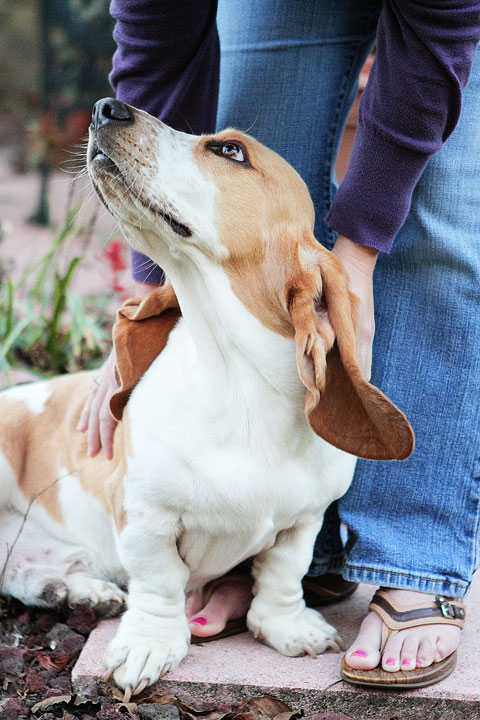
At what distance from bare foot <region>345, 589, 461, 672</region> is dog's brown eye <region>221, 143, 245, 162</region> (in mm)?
1299

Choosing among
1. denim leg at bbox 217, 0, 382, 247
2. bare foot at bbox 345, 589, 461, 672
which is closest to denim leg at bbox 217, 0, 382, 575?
denim leg at bbox 217, 0, 382, 247

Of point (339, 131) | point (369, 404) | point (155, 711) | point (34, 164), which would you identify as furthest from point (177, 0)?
point (34, 164)

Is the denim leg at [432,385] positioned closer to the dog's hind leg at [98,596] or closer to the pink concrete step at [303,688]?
the pink concrete step at [303,688]

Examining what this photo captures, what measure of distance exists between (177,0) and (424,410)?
1.36 m

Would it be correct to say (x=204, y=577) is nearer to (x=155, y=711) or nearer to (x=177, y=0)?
(x=155, y=711)

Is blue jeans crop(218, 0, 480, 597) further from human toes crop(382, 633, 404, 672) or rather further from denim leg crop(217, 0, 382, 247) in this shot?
human toes crop(382, 633, 404, 672)

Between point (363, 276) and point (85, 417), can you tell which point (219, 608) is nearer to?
point (85, 417)

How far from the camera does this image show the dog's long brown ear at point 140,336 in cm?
237

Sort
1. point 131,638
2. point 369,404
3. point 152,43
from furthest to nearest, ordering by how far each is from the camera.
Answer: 1. point 152,43
2. point 131,638
3. point 369,404

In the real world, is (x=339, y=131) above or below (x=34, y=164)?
above

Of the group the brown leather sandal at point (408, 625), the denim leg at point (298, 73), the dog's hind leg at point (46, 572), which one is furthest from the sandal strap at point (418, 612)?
the denim leg at point (298, 73)

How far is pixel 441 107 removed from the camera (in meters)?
2.11

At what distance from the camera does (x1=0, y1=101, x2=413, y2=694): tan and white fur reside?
2.01 meters

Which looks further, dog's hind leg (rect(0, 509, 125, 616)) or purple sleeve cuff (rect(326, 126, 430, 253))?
dog's hind leg (rect(0, 509, 125, 616))
